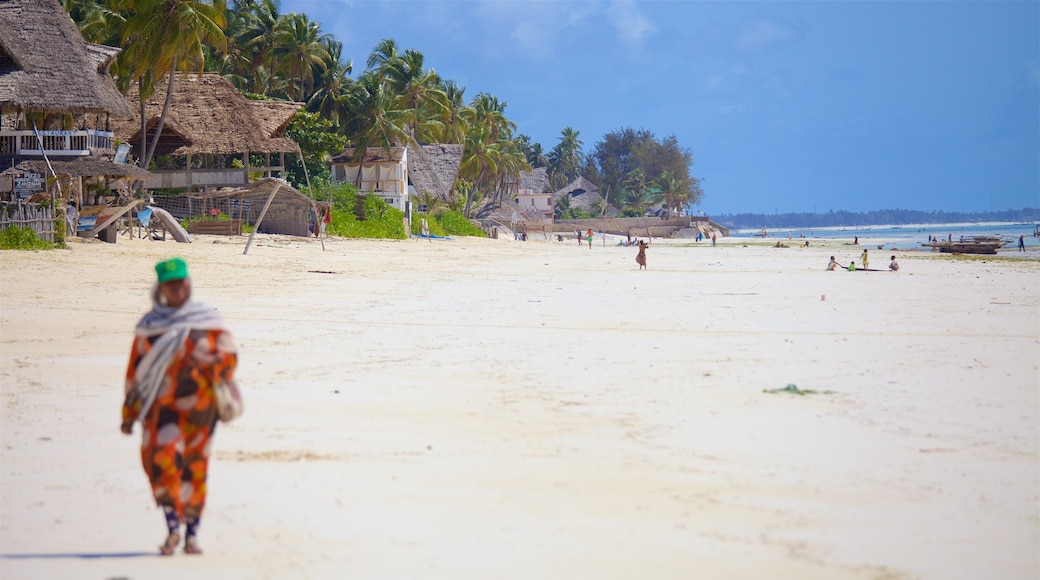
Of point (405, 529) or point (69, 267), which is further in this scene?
point (69, 267)

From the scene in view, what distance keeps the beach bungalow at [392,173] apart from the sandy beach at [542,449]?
39.5 metres

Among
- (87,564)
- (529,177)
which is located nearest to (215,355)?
(87,564)

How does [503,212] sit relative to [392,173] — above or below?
below

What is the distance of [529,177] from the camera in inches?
3814

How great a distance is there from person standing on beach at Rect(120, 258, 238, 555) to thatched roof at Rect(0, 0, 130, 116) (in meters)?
24.2

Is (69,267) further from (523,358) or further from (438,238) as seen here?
(438,238)

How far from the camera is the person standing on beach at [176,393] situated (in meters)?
4.52

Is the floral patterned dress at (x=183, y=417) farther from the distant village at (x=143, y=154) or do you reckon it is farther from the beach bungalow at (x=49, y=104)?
the beach bungalow at (x=49, y=104)

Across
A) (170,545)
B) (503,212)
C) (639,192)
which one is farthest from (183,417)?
(639,192)

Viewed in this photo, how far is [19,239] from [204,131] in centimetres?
2086

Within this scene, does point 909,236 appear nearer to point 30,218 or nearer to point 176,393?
point 30,218

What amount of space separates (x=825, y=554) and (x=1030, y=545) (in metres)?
1.12

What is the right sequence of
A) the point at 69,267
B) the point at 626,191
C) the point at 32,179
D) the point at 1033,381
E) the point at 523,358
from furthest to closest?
the point at 626,191
the point at 32,179
the point at 69,267
the point at 523,358
the point at 1033,381

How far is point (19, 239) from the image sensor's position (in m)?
19.5
